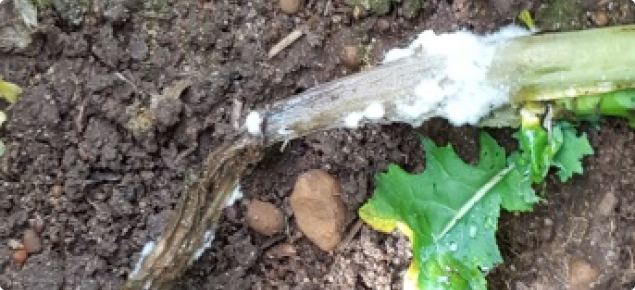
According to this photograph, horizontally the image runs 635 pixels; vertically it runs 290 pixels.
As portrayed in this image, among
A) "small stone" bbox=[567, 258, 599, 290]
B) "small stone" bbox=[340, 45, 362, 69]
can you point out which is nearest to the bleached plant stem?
"small stone" bbox=[340, 45, 362, 69]

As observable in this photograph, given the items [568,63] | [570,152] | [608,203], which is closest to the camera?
[568,63]

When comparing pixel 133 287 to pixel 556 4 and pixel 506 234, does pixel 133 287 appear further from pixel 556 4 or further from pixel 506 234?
pixel 556 4

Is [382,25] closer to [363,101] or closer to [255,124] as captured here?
[363,101]

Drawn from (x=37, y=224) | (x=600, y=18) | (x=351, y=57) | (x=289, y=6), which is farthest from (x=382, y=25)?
(x=37, y=224)

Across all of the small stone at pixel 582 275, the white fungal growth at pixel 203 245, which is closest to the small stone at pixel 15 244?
the white fungal growth at pixel 203 245

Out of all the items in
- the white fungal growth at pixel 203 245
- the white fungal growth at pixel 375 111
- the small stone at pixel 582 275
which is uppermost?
the white fungal growth at pixel 375 111

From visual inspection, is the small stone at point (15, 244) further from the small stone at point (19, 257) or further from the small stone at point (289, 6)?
the small stone at point (289, 6)

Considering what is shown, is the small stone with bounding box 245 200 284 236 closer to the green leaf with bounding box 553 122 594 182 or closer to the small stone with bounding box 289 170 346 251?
the small stone with bounding box 289 170 346 251

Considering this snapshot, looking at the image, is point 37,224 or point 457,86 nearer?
point 457,86
